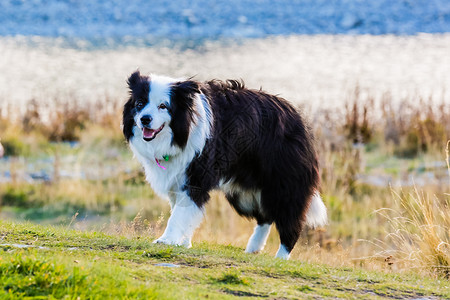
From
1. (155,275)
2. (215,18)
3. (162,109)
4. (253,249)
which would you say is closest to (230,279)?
(155,275)

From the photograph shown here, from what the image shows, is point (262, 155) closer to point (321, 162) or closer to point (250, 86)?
point (321, 162)

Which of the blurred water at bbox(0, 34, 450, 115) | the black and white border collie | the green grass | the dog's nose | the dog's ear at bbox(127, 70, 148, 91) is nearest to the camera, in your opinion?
the green grass

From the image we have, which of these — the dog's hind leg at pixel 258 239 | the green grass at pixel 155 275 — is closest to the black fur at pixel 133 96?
the green grass at pixel 155 275

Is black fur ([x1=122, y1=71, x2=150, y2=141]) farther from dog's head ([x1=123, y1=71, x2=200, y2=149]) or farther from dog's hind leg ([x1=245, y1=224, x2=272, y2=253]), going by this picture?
dog's hind leg ([x1=245, y1=224, x2=272, y2=253])

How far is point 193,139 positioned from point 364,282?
2.54 meters

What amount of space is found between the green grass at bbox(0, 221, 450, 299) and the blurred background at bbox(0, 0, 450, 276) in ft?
6.51

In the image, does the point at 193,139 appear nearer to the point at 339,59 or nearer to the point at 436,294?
the point at 436,294

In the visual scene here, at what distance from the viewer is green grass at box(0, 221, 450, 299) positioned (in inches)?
206

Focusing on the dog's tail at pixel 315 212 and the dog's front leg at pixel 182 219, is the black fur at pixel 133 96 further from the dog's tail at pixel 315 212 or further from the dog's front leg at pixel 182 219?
the dog's tail at pixel 315 212

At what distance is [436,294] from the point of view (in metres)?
6.57

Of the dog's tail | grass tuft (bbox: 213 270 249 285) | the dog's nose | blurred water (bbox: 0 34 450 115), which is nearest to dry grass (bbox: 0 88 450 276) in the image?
blurred water (bbox: 0 34 450 115)

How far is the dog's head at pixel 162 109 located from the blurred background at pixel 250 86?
190 centimetres

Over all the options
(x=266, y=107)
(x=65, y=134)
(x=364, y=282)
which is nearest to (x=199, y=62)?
(x=65, y=134)

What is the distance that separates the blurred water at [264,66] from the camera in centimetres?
2145
